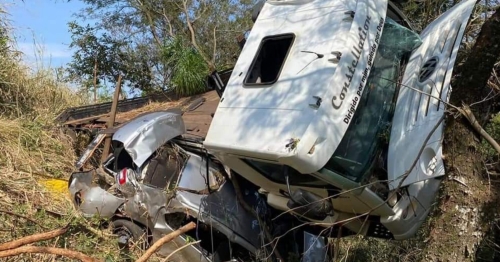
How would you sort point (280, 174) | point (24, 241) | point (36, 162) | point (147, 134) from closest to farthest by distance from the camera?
point (24, 241), point (280, 174), point (147, 134), point (36, 162)

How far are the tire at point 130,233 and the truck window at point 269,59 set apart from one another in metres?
1.98

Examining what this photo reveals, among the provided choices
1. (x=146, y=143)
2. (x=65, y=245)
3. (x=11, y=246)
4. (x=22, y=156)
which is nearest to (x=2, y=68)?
(x=22, y=156)

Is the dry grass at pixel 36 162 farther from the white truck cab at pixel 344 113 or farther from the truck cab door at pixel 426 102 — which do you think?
the truck cab door at pixel 426 102

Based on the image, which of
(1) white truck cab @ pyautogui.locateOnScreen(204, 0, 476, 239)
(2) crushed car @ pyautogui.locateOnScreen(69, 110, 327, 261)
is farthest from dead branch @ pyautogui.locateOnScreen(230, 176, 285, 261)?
(1) white truck cab @ pyautogui.locateOnScreen(204, 0, 476, 239)

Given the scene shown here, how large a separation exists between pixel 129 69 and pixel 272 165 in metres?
13.0

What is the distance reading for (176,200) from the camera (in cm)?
596

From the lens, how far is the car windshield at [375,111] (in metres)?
4.88

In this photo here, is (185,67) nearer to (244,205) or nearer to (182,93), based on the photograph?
(182,93)

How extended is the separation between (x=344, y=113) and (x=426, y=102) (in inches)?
26.2

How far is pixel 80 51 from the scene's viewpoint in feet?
54.9

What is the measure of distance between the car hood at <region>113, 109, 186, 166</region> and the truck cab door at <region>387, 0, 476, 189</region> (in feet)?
8.46

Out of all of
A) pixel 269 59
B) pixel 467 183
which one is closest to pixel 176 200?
pixel 269 59

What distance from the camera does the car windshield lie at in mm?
4879

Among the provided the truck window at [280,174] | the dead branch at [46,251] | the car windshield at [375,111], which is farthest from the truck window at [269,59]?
the dead branch at [46,251]
